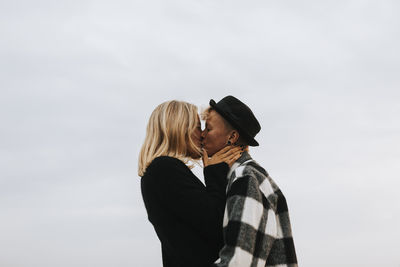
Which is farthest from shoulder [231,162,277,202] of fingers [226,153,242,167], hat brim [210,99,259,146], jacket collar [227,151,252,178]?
hat brim [210,99,259,146]

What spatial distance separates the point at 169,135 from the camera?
3748mm

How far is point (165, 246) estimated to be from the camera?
3.63 meters

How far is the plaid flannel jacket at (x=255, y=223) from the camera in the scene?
9.91ft

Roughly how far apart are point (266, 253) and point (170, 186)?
33.6 inches

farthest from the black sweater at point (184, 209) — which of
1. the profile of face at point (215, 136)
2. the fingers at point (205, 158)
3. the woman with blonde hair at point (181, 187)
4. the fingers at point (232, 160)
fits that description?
the profile of face at point (215, 136)

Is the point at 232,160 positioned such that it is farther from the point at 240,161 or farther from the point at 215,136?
Result: the point at 215,136

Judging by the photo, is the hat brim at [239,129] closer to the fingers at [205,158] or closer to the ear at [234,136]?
the ear at [234,136]

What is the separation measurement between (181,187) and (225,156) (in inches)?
21.6

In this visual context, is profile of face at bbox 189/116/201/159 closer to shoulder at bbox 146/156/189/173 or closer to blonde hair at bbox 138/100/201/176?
blonde hair at bbox 138/100/201/176

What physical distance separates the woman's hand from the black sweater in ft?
0.41

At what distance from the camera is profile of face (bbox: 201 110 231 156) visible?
4020 mm

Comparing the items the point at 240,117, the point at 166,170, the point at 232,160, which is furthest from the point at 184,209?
the point at 240,117

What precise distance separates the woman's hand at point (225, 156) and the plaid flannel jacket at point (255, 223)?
0.32 m

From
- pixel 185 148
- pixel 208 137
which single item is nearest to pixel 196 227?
pixel 185 148
